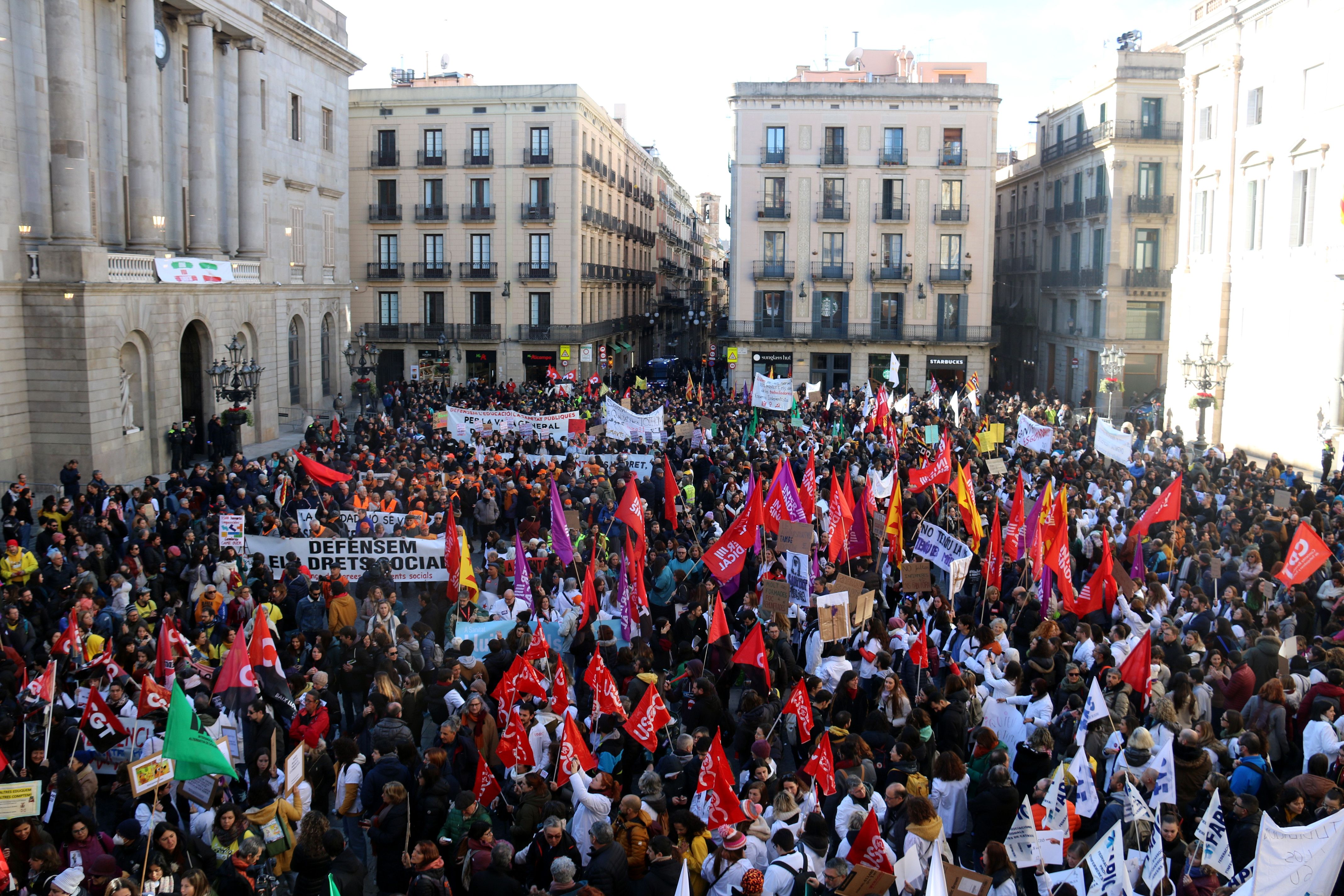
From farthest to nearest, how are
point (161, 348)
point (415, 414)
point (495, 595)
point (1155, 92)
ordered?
point (1155, 92), point (415, 414), point (161, 348), point (495, 595)

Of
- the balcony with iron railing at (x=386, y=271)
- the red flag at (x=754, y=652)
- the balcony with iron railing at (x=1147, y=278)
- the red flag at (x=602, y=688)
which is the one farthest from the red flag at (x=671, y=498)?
the balcony with iron railing at (x=386, y=271)

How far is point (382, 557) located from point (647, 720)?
6.09 meters

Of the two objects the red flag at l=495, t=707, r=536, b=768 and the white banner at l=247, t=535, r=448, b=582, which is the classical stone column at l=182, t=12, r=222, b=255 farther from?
the red flag at l=495, t=707, r=536, b=768

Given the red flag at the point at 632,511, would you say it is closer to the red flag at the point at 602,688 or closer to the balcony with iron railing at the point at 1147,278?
the red flag at the point at 602,688

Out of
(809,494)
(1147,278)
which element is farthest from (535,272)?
(809,494)

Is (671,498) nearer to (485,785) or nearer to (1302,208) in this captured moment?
(485,785)

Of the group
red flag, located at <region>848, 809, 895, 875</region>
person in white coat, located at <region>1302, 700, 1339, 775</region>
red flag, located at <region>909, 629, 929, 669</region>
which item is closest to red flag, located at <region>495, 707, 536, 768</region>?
red flag, located at <region>848, 809, 895, 875</region>

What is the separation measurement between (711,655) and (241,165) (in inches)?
1108

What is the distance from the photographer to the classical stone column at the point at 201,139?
31.5 metres

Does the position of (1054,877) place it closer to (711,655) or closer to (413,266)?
(711,655)

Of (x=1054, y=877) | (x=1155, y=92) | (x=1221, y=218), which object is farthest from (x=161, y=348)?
(x=1155, y=92)

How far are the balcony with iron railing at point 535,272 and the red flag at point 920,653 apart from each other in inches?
1639

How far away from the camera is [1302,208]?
30.1 meters

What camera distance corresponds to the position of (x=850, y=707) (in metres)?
10.7
